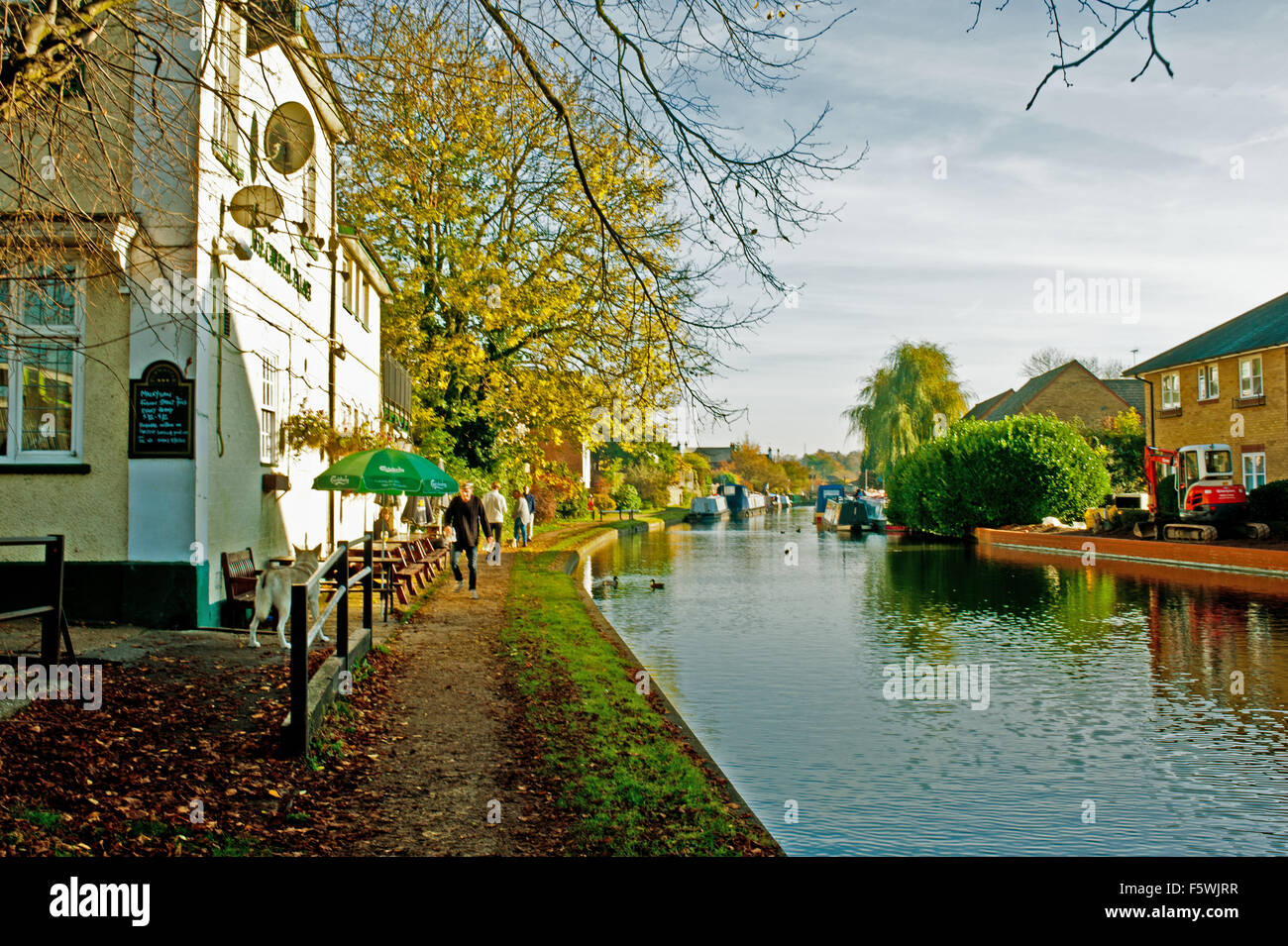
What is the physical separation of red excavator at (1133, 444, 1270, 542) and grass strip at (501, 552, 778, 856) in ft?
70.3

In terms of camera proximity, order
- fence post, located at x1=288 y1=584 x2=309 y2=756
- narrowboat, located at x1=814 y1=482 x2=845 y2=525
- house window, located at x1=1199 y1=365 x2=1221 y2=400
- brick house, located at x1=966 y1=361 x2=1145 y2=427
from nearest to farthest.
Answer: fence post, located at x1=288 y1=584 x2=309 y2=756 < house window, located at x1=1199 y1=365 x2=1221 y2=400 < brick house, located at x1=966 y1=361 x2=1145 y2=427 < narrowboat, located at x1=814 y1=482 x2=845 y2=525

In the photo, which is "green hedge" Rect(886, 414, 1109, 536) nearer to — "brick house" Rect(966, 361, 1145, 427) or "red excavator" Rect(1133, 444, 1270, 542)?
"red excavator" Rect(1133, 444, 1270, 542)

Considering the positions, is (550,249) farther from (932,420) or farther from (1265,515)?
(932,420)

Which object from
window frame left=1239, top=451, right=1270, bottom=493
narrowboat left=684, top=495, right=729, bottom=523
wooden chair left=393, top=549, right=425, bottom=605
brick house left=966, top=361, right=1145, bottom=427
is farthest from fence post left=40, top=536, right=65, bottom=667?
narrowboat left=684, top=495, right=729, bottom=523

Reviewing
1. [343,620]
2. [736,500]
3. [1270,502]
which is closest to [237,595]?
[343,620]

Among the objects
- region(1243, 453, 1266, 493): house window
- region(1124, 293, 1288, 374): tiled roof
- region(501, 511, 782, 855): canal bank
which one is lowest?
region(501, 511, 782, 855): canal bank

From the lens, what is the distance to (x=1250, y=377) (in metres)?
36.0

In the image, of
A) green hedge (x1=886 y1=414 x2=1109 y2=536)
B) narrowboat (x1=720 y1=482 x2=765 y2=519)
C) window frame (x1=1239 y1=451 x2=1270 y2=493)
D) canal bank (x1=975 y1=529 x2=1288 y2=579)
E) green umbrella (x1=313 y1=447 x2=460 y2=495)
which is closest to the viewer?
green umbrella (x1=313 y1=447 x2=460 y2=495)

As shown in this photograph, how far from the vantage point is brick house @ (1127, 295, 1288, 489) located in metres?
34.6

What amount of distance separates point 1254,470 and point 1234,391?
9.40 feet
